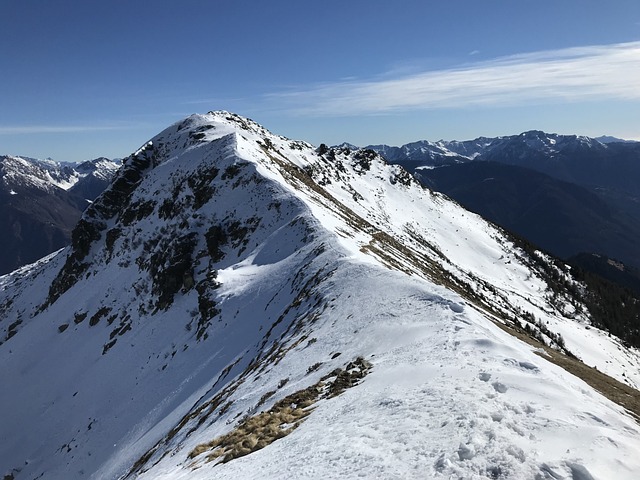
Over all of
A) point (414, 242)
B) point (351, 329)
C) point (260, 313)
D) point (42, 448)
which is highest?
point (351, 329)

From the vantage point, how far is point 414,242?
75.1 meters

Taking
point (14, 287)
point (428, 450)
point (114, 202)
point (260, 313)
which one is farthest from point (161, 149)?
point (428, 450)

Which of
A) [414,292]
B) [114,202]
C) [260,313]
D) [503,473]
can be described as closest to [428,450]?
[503,473]

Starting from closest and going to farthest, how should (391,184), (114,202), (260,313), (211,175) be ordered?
1. (260,313)
2. (211,175)
3. (114,202)
4. (391,184)

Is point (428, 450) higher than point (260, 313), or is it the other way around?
point (428, 450)

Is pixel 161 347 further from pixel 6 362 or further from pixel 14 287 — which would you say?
pixel 14 287

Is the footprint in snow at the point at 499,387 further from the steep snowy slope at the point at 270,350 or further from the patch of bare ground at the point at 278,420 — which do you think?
the patch of bare ground at the point at 278,420

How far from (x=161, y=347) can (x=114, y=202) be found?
47284 millimetres

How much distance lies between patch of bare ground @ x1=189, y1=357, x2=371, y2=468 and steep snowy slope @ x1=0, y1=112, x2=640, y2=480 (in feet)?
0.35

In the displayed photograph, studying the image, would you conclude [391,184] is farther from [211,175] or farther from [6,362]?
[6,362]

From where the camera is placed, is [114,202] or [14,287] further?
[14,287]

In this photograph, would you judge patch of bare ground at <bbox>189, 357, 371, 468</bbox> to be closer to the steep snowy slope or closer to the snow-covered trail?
the steep snowy slope

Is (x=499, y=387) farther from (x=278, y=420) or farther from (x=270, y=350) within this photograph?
(x=270, y=350)

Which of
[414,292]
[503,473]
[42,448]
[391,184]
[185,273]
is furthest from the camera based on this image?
[391,184]
